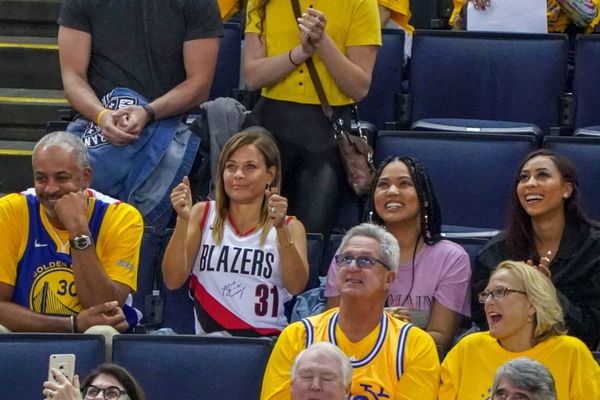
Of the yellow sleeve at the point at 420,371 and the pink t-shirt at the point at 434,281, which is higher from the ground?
the pink t-shirt at the point at 434,281

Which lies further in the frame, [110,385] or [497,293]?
[497,293]

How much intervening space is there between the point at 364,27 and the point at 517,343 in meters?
1.88

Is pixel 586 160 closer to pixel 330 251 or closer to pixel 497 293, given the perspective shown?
pixel 330 251

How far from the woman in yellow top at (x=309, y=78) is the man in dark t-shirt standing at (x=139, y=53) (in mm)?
205

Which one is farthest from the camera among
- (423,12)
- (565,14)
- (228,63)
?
(423,12)

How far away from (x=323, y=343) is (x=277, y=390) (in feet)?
1.07

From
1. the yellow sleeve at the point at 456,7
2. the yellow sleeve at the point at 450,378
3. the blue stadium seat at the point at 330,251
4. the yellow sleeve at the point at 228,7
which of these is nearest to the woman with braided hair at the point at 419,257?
the blue stadium seat at the point at 330,251

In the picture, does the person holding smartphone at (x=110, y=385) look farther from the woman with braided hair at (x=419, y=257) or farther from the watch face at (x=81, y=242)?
the woman with braided hair at (x=419, y=257)

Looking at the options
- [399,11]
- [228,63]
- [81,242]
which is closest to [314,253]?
[81,242]

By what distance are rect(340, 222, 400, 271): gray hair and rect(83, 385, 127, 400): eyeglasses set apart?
957 millimetres

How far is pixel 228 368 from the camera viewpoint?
4.88m

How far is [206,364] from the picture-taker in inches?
192

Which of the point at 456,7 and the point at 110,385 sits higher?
the point at 456,7

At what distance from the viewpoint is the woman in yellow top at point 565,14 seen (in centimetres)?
713
